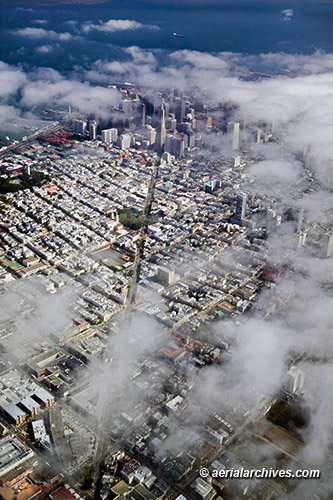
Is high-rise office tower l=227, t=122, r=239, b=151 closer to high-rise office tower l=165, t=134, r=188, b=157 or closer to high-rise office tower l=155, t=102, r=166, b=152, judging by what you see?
high-rise office tower l=165, t=134, r=188, b=157

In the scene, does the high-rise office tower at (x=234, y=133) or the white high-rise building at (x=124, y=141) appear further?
the white high-rise building at (x=124, y=141)

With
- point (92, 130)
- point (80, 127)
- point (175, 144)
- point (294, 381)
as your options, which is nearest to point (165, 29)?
point (80, 127)

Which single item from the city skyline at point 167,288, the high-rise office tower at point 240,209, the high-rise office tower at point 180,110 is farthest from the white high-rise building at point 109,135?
the high-rise office tower at point 240,209

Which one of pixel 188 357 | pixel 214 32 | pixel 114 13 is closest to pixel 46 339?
pixel 188 357

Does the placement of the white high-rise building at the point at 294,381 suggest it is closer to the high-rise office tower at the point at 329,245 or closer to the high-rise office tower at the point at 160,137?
the high-rise office tower at the point at 329,245

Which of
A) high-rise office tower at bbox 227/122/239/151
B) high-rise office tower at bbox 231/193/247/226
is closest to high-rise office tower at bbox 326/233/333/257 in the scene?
high-rise office tower at bbox 231/193/247/226

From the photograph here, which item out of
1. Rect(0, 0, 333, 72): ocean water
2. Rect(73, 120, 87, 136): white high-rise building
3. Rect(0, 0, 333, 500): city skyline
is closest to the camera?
Rect(0, 0, 333, 500): city skyline
